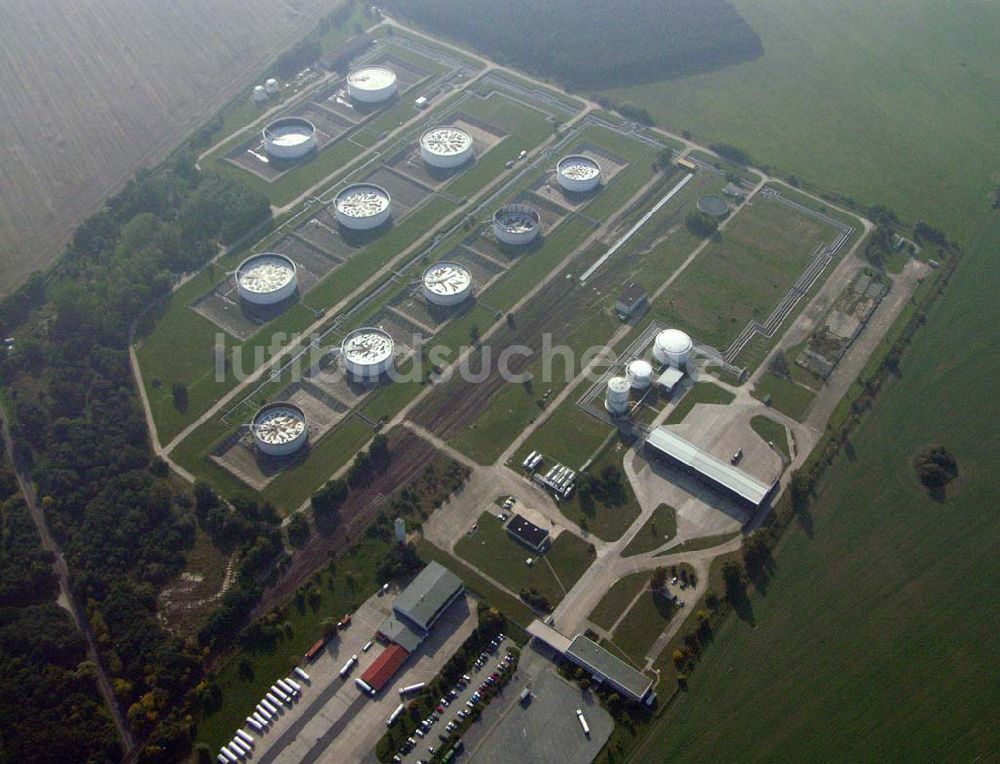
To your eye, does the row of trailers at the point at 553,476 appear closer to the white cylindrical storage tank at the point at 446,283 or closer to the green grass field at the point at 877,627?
the green grass field at the point at 877,627

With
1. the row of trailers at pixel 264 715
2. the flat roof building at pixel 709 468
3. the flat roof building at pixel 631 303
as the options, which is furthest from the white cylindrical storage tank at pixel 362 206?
the row of trailers at pixel 264 715

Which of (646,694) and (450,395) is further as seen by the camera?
(450,395)

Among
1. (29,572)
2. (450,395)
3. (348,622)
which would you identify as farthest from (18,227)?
(348,622)

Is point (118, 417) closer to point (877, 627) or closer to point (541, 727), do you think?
point (541, 727)

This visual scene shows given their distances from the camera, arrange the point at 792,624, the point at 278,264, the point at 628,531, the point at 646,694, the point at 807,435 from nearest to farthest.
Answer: the point at 646,694 < the point at 792,624 < the point at 628,531 < the point at 807,435 < the point at 278,264

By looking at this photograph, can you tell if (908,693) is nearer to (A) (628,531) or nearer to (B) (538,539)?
(A) (628,531)

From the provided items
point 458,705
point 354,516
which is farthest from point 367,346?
point 458,705

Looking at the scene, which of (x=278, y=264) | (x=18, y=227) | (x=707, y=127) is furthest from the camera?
(x=707, y=127)
